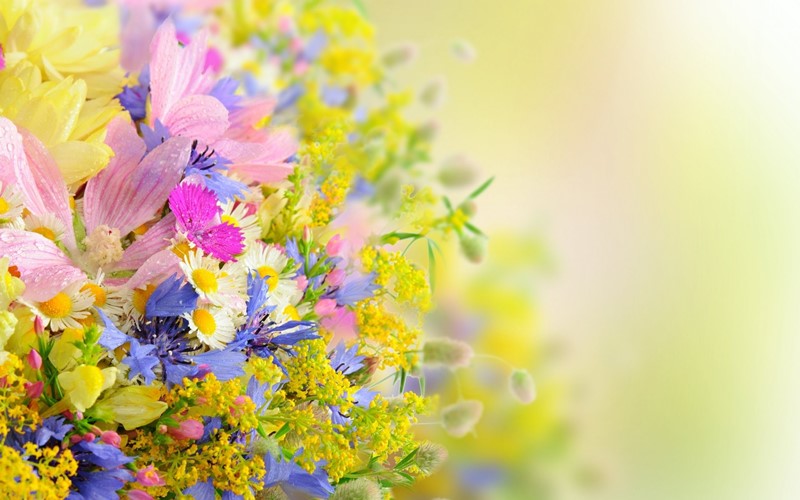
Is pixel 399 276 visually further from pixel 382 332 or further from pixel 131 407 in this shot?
pixel 131 407

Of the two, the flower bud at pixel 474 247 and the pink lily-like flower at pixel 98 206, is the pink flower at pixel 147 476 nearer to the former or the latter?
the pink lily-like flower at pixel 98 206

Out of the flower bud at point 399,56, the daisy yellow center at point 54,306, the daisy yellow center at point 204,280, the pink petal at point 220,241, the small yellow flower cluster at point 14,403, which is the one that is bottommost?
the small yellow flower cluster at point 14,403

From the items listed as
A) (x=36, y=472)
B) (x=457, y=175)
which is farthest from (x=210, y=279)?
(x=457, y=175)

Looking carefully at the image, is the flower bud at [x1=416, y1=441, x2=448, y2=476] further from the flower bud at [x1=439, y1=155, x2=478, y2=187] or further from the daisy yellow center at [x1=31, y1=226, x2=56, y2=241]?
the flower bud at [x1=439, y1=155, x2=478, y2=187]

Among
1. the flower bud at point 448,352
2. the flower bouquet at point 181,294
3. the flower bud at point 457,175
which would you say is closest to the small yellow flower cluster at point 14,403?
the flower bouquet at point 181,294

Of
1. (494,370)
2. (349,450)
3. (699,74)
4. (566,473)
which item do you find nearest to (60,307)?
(349,450)

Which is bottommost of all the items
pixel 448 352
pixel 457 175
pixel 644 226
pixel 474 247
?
pixel 448 352

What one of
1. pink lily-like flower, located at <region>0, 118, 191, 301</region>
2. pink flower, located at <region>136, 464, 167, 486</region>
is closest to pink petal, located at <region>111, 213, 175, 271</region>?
pink lily-like flower, located at <region>0, 118, 191, 301</region>
